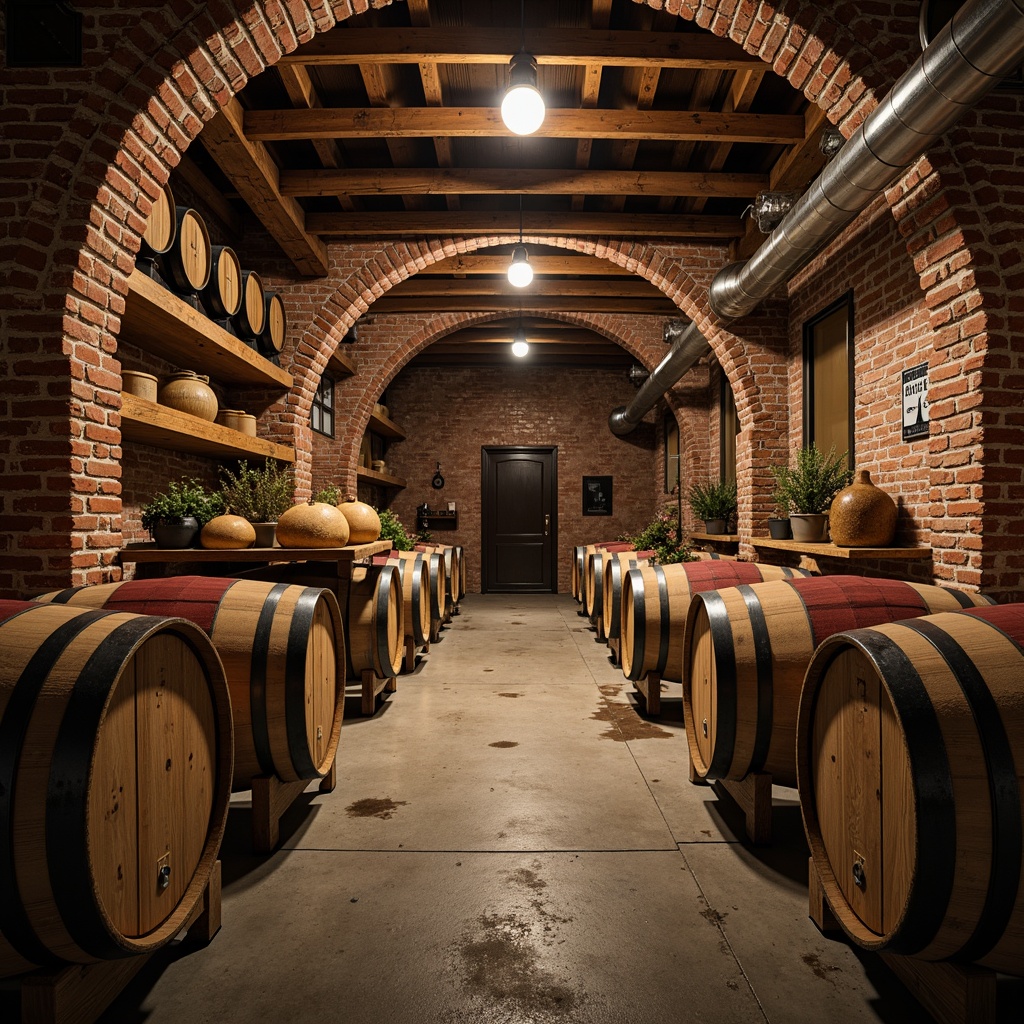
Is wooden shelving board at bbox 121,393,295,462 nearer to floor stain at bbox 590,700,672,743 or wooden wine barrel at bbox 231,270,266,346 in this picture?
wooden wine barrel at bbox 231,270,266,346

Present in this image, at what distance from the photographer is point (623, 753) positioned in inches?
127

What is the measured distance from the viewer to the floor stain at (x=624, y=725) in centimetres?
350

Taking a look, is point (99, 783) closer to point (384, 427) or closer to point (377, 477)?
point (377, 477)

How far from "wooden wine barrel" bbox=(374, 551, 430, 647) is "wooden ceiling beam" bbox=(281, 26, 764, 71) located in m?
3.00

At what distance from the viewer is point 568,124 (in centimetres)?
412

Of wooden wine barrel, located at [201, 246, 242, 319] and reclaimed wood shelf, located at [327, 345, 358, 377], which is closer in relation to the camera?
wooden wine barrel, located at [201, 246, 242, 319]

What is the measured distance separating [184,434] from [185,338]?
65cm

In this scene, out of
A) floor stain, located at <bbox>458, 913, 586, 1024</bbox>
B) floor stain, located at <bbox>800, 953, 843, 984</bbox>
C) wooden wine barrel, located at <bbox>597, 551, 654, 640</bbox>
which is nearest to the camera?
floor stain, located at <bbox>458, 913, 586, 1024</bbox>

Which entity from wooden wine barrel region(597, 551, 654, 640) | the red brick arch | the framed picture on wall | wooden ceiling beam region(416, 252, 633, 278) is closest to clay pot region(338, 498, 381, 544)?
the red brick arch

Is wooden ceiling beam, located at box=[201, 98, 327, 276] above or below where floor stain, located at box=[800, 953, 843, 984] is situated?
above

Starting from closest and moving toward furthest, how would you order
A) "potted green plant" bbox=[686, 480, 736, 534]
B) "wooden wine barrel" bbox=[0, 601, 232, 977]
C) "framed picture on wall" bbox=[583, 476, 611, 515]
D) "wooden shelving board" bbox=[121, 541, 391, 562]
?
"wooden wine barrel" bbox=[0, 601, 232, 977] < "wooden shelving board" bbox=[121, 541, 391, 562] < "potted green plant" bbox=[686, 480, 736, 534] < "framed picture on wall" bbox=[583, 476, 611, 515]

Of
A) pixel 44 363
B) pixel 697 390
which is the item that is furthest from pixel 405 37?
pixel 697 390

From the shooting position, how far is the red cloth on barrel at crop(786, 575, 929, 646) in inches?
85.9

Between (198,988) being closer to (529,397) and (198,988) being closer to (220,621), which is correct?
(220,621)
